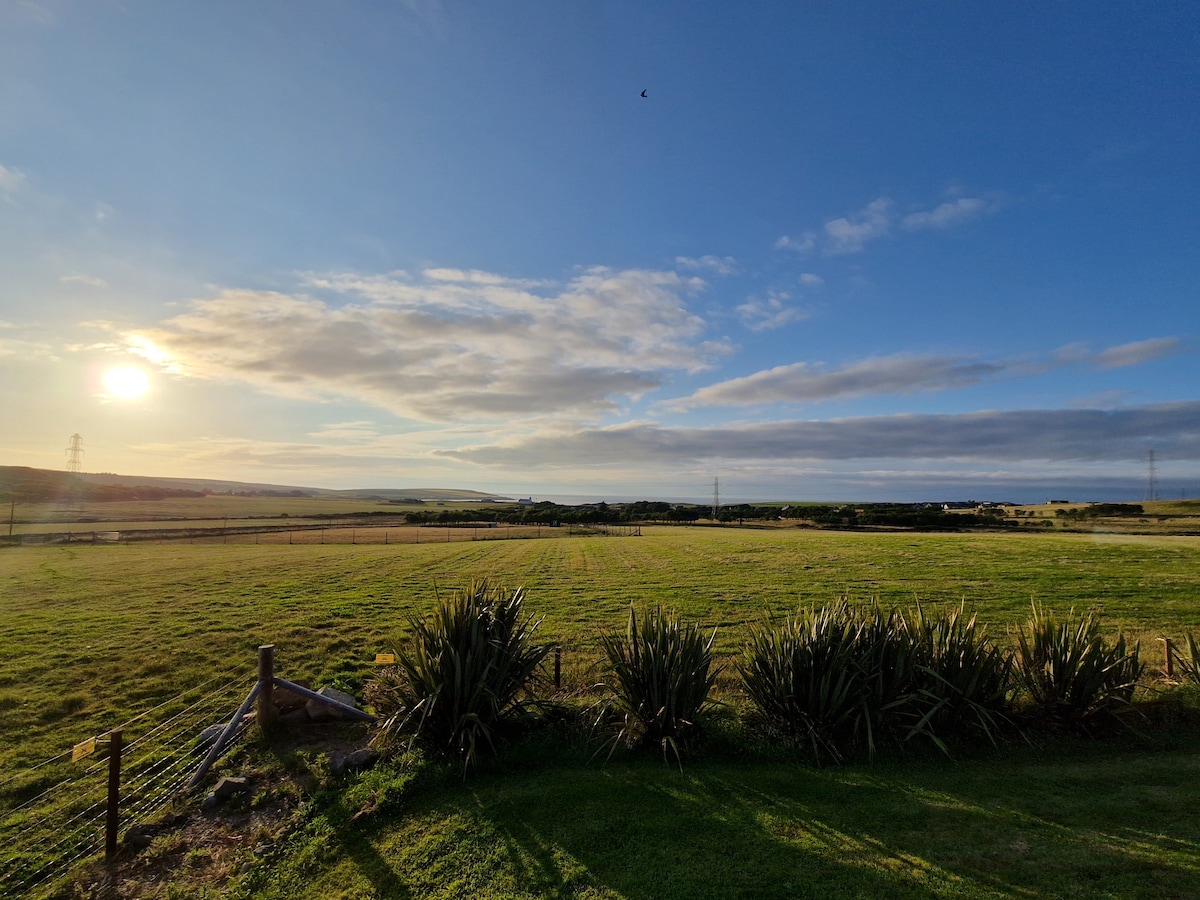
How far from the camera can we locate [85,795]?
7.07m

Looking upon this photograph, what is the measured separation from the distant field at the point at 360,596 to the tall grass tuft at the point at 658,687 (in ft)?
15.5

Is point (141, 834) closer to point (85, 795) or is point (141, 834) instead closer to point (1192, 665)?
point (85, 795)

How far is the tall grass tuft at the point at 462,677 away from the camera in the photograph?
7.43 meters

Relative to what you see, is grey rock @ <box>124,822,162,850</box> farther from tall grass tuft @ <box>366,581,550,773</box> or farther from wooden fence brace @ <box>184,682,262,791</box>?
tall grass tuft @ <box>366,581,550,773</box>

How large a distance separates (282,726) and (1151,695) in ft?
44.4

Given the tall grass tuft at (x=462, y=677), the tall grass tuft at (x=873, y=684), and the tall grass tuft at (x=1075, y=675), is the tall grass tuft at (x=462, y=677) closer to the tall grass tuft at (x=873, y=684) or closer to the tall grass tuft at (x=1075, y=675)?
the tall grass tuft at (x=873, y=684)

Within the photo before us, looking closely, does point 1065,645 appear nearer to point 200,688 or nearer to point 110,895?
point 110,895

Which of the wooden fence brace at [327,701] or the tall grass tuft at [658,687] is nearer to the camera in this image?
the tall grass tuft at [658,687]

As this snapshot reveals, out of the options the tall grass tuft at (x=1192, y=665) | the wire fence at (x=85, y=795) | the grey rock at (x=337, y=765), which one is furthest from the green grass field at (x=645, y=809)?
the tall grass tuft at (x=1192, y=665)

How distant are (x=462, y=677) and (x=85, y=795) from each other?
4.71 metres

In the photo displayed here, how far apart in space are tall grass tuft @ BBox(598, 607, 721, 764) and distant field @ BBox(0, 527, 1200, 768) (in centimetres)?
471

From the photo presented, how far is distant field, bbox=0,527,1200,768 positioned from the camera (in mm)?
11914

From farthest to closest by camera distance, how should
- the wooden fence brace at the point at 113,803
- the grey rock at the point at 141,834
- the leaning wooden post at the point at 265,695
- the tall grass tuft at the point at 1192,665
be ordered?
the tall grass tuft at the point at 1192,665 < the leaning wooden post at the point at 265,695 < the grey rock at the point at 141,834 < the wooden fence brace at the point at 113,803

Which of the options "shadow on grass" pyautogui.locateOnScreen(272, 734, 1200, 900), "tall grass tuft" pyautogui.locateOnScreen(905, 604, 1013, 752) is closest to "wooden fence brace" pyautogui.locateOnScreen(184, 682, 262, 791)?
"shadow on grass" pyautogui.locateOnScreen(272, 734, 1200, 900)
